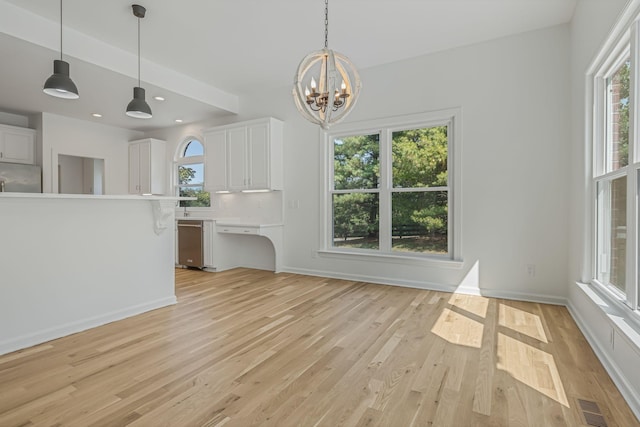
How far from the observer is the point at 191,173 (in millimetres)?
6664

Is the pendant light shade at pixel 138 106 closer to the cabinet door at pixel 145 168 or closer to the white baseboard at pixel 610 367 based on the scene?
the cabinet door at pixel 145 168

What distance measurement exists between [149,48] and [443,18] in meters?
3.37

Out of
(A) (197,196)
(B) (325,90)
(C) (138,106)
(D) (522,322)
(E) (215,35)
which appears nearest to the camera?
(B) (325,90)

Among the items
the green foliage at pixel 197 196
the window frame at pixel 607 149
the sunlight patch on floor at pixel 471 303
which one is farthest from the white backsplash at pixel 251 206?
the window frame at pixel 607 149


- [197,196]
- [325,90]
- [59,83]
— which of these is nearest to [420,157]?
[325,90]

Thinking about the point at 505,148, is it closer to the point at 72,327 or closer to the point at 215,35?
the point at 215,35

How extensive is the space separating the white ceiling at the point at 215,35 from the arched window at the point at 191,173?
5.50ft

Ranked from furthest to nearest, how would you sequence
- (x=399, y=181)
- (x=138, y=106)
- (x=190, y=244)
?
(x=190, y=244)
(x=399, y=181)
(x=138, y=106)

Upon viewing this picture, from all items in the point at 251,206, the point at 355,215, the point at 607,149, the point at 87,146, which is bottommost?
the point at 355,215

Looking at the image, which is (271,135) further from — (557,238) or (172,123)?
(557,238)

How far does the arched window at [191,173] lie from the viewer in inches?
256

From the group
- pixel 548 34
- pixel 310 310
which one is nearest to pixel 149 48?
pixel 310 310

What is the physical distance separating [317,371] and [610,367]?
184cm

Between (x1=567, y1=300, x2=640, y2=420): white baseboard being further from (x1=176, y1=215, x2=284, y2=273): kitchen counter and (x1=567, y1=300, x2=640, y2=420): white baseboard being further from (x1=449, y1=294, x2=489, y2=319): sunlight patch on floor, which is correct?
(x1=176, y1=215, x2=284, y2=273): kitchen counter
